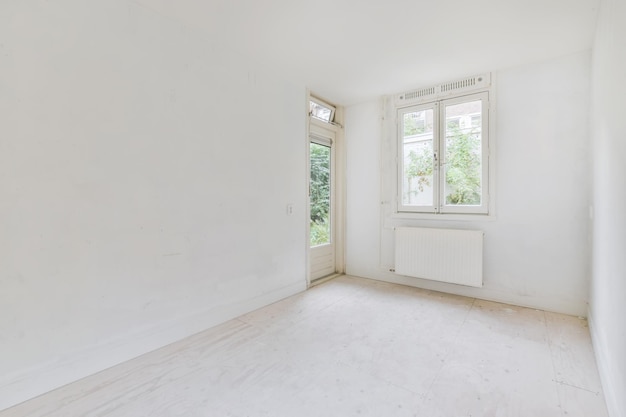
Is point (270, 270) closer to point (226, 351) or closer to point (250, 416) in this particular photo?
point (226, 351)

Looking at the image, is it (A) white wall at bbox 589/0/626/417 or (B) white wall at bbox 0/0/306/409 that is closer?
(A) white wall at bbox 589/0/626/417

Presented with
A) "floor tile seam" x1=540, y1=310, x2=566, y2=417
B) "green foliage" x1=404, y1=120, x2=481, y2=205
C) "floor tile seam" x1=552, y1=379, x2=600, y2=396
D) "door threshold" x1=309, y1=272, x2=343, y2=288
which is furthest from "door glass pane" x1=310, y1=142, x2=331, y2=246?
"floor tile seam" x1=552, y1=379, x2=600, y2=396

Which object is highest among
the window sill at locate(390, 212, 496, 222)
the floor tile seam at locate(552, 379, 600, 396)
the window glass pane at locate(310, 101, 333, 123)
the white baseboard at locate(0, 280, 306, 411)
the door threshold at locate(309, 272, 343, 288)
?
the window glass pane at locate(310, 101, 333, 123)

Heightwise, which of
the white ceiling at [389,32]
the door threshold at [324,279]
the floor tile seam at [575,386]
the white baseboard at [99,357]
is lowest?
the floor tile seam at [575,386]

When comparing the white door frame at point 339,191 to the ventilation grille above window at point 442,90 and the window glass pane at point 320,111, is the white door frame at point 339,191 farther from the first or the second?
the ventilation grille above window at point 442,90

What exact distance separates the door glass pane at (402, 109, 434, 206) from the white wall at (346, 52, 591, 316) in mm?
485

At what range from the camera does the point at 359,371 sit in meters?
2.05

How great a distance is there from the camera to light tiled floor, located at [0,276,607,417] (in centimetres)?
170

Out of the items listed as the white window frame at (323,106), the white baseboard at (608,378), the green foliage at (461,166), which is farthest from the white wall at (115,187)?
the white baseboard at (608,378)

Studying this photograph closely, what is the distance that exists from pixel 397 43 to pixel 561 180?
2.22 meters

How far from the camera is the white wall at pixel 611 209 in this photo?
148cm

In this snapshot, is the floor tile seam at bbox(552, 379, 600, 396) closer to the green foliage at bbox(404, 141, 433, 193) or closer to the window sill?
the window sill

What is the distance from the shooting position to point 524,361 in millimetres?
2180

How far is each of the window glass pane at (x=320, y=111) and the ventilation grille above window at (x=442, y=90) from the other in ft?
3.26
